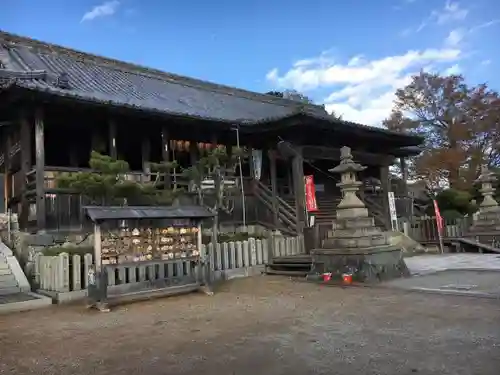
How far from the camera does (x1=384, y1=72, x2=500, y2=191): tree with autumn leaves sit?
25250mm

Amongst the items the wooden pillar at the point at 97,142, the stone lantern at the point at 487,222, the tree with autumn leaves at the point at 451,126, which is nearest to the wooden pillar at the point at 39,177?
the wooden pillar at the point at 97,142

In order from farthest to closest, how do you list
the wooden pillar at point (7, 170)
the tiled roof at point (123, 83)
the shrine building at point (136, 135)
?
the tiled roof at point (123, 83)
the wooden pillar at point (7, 170)
the shrine building at point (136, 135)

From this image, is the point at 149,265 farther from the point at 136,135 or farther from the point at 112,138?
the point at 136,135

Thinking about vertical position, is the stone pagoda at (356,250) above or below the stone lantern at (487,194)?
below

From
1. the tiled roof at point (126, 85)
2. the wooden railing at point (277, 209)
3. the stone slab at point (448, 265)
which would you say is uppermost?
the tiled roof at point (126, 85)

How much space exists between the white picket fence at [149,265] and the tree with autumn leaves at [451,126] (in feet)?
52.7

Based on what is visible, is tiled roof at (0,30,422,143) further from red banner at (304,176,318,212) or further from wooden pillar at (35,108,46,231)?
red banner at (304,176,318,212)

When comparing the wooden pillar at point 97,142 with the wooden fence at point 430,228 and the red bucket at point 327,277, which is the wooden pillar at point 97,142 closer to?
the red bucket at point 327,277

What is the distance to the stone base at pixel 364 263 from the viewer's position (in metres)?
10.0

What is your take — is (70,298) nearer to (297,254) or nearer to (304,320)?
(304,320)

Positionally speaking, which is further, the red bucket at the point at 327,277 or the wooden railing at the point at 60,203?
the wooden railing at the point at 60,203

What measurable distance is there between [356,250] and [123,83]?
13.7 metres

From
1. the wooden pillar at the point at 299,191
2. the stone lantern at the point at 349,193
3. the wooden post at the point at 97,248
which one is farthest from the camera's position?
the wooden pillar at the point at 299,191

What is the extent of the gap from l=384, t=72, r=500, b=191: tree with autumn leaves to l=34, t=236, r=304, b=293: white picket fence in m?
16.1
